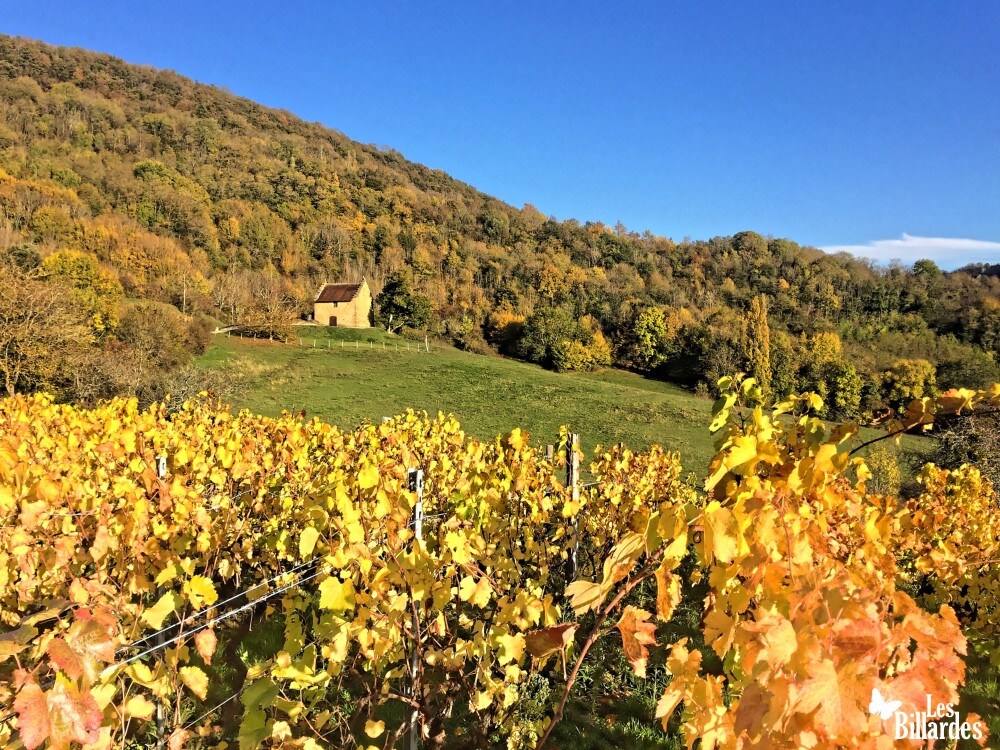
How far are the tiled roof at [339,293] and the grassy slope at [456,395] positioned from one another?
12.3 m

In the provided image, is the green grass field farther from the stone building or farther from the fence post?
the fence post

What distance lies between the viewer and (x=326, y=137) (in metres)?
125

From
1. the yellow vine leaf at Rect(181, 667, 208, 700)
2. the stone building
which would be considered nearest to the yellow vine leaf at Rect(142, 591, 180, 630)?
the yellow vine leaf at Rect(181, 667, 208, 700)

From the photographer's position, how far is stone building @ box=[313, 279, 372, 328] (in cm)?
4916

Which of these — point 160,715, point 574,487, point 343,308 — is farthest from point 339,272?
point 160,715

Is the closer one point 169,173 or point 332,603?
point 332,603

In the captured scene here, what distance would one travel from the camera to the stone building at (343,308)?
4916cm

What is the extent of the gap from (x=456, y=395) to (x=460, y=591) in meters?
25.9

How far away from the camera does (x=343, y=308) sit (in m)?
49.3

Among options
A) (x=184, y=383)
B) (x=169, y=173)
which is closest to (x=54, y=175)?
(x=169, y=173)

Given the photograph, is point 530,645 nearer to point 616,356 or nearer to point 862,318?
point 616,356

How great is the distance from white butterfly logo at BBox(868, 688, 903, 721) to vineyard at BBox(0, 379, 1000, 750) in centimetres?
1

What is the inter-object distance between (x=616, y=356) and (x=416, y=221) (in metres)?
51.9

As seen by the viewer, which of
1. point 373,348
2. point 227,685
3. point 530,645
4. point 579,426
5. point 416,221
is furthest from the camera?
point 416,221
